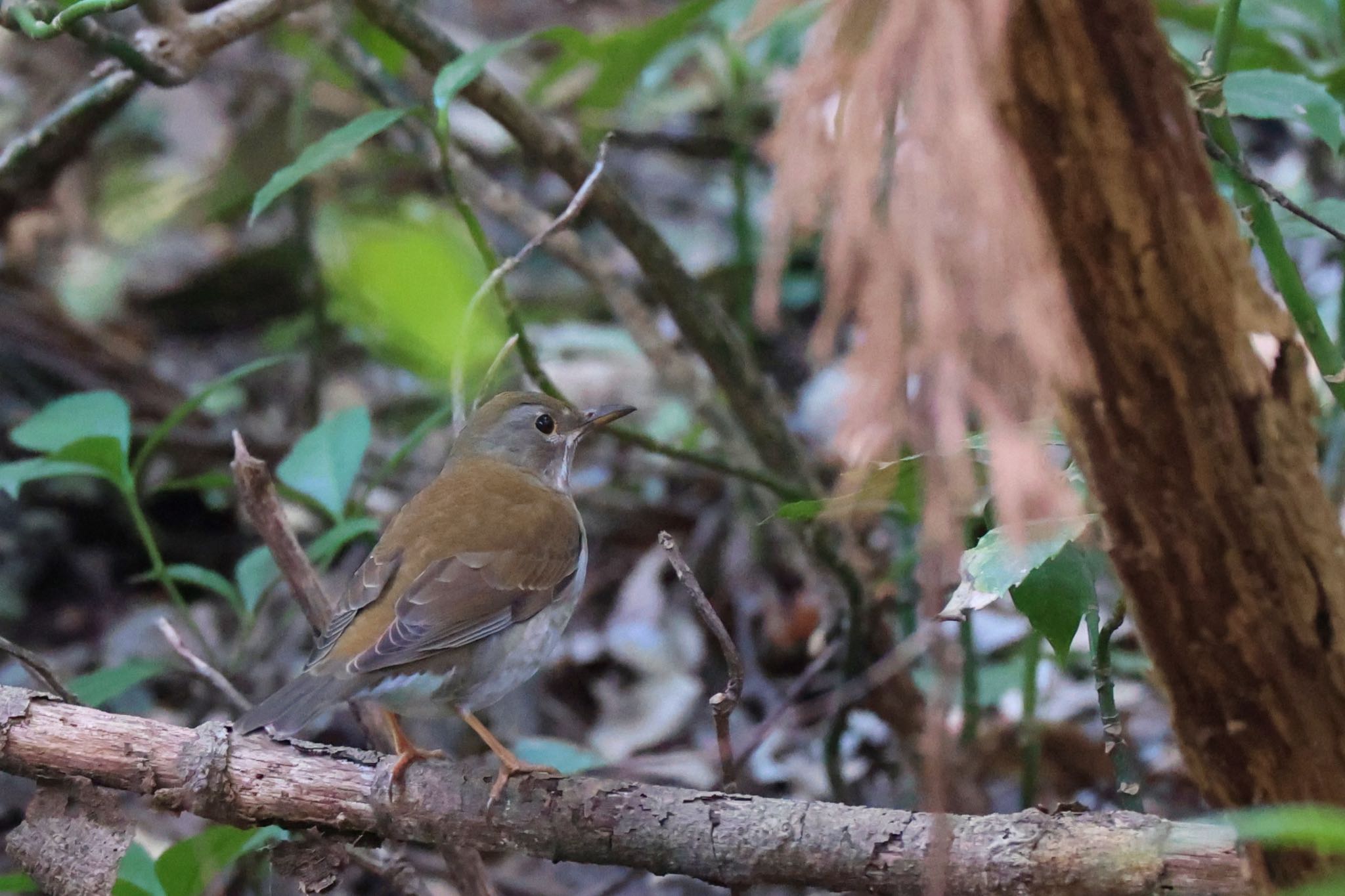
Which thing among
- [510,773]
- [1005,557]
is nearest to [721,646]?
[1005,557]

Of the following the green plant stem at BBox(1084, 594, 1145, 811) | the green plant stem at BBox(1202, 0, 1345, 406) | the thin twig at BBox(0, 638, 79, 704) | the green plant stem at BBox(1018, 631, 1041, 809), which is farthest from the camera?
the green plant stem at BBox(1018, 631, 1041, 809)

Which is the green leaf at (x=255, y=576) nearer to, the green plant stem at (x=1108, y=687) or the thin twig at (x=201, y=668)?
the thin twig at (x=201, y=668)

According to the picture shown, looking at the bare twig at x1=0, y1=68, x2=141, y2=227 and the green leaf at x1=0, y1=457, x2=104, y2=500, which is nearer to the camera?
the green leaf at x1=0, y1=457, x2=104, y2=500

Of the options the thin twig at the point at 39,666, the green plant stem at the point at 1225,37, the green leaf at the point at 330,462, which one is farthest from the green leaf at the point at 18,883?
the green plant stem at the point at 1225,37

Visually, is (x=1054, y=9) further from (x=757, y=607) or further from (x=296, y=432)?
(x=296, y=432)

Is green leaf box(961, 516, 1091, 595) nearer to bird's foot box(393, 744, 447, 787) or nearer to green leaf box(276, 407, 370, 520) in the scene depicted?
bird's foot box(393, 744, 447, 787)

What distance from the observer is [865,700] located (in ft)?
13.6

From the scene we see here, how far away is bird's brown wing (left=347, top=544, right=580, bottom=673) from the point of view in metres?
3.25

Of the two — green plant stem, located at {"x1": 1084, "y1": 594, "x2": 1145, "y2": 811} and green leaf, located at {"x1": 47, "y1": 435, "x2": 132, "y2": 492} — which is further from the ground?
green leaf, located at {"x1": 47, "y1": 435, "x2": 132, "y2": 492}

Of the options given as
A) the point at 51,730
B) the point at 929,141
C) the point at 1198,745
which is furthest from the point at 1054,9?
the point at 51,730

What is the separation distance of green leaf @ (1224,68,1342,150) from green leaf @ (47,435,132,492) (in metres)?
2.72

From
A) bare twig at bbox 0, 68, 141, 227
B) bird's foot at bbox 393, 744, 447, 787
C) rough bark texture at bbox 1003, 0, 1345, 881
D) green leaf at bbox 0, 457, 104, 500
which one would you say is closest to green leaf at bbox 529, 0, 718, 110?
bare twig at bbox 0, 68, 141, 227

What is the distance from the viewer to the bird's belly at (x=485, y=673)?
3.37 meters

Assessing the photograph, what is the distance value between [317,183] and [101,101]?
3.36m
